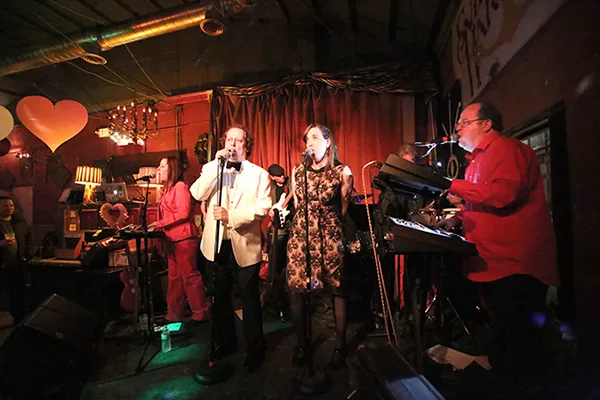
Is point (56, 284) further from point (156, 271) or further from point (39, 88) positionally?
point (39, 88)

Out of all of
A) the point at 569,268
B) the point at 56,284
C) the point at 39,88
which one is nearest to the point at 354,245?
the point at 569,268

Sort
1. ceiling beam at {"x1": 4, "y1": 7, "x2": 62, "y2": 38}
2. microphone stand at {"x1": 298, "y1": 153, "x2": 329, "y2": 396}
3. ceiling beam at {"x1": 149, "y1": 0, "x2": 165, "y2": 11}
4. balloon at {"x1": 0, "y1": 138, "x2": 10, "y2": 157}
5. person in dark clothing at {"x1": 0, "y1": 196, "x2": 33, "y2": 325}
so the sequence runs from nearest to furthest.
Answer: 1. microphone stand at {"x1": 298, "y1": 153, "x2": 329, "y2": 396}
2. person in dark clothing at {"x1": 0, "y1": 196, "x2": 33, "y2": 325}
3. ceiling beam at {"x1": 149, "y1": 0, "x2": 165, "y2": 11}
4. ceiling beam at {"x1": 4, "y1": 7, "x2": 62, "y2": 38}
5. balloon at {"x1": 0, "y1": 138, "x2": 10, "y2": 157}

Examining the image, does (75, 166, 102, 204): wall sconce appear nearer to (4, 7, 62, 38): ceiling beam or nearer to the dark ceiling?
the dark ceiling

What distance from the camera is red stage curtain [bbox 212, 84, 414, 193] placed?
188 inches

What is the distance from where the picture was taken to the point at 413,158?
3234 millimetres

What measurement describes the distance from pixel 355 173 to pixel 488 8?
256 cm

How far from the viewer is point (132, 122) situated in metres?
5.98

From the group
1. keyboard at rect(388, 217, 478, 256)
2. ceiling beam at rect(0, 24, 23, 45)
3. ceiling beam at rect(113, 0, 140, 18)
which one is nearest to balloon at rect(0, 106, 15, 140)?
ceiling beam at rect(113, 0, 140, 18)

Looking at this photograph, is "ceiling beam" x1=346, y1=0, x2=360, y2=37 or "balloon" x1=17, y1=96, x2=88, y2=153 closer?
"ceiling beam" x1=346, y1=0, x2=360, y2=37

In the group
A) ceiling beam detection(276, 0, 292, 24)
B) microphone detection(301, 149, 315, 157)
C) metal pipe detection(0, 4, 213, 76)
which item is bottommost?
microphone detection(301, 149, 315, 157)

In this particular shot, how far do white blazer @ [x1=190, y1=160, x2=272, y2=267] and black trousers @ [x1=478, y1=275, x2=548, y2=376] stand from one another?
1.61m

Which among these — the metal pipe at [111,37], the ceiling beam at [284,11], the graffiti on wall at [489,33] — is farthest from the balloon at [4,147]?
the graffiti on wall at [489,33]

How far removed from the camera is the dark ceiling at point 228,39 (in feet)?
15.2

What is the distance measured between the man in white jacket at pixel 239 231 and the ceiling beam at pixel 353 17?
10.4 ft
